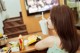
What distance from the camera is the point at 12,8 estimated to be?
16.5 feet

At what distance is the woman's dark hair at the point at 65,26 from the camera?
1294mm

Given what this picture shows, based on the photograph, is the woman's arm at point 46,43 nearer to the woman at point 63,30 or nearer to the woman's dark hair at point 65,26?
the woman at point 63,30

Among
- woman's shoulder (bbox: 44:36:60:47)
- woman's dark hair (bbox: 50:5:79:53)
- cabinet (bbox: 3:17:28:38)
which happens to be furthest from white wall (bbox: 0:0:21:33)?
woman's dark hair (bbox: 50:5:79:53)

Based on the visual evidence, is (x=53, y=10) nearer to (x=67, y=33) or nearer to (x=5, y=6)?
(x=67, y=33)

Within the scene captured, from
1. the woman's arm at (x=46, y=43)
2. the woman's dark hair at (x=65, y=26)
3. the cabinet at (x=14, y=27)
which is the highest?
the woman's dark hair at (x=65, y=26)

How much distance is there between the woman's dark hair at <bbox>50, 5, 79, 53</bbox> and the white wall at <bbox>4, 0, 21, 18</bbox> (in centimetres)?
376

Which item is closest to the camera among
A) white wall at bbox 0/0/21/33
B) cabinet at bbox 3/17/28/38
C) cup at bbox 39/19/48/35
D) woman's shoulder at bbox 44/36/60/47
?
woman's shoulder at bbox 44/36/60/47

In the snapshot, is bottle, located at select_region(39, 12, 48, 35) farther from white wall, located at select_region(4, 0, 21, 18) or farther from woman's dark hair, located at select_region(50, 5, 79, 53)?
white wall, located at select_region(4, 0, 21, 18)

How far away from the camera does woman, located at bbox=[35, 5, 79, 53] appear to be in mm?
1296

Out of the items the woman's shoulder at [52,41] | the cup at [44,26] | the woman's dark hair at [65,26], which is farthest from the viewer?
the cup at [44,26]

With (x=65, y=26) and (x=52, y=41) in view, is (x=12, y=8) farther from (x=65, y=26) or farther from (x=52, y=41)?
(x=65, y=26)

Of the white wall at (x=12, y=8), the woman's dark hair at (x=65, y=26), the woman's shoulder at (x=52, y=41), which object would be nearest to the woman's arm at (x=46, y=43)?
the woman's shoulder at (x=52, y=41)

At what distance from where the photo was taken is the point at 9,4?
4996 mm

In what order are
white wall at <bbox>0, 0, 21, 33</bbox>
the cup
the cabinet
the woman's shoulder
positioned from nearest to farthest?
the woman's shoulder
the cup
the cabinet
white wall at <bbox>0, 0, 21, 33</bbox>
